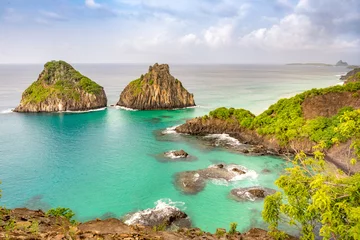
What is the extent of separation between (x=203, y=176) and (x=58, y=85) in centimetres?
9709

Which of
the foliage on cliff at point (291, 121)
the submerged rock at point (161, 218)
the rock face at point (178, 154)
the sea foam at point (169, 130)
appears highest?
the foliage on cliff at point (291, 121)

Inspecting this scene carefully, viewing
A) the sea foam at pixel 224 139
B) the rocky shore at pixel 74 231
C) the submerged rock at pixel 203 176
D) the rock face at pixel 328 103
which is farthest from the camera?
the sea foam at pixel 224 139

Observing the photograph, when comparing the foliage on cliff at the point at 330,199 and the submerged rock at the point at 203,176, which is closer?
the foliage on cliff at the point at 330,199

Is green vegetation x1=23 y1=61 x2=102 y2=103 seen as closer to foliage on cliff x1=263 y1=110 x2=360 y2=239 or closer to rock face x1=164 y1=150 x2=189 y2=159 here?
rock face x1=164 y1=150 x2=189 y2=159

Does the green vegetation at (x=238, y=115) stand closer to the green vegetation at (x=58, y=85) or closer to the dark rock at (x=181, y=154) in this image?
the dark rock at (x=181, y=154)

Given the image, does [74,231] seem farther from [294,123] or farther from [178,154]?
[294,123]

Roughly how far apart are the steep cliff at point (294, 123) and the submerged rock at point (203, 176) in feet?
51.7

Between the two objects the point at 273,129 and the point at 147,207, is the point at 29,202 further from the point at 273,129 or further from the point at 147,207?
the point at 273,129

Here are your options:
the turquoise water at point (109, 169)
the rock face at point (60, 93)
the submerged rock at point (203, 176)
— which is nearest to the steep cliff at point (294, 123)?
the turquoise water at point (109, 169)

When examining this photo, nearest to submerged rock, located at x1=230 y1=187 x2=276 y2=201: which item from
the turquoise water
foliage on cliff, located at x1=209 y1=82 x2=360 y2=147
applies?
the turquoise water

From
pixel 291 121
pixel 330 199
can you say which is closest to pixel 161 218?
pixel 330 199

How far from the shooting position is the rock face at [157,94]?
119312 mm

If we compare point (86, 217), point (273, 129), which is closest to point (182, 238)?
point (86, 217)

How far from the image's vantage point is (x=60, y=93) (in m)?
116
